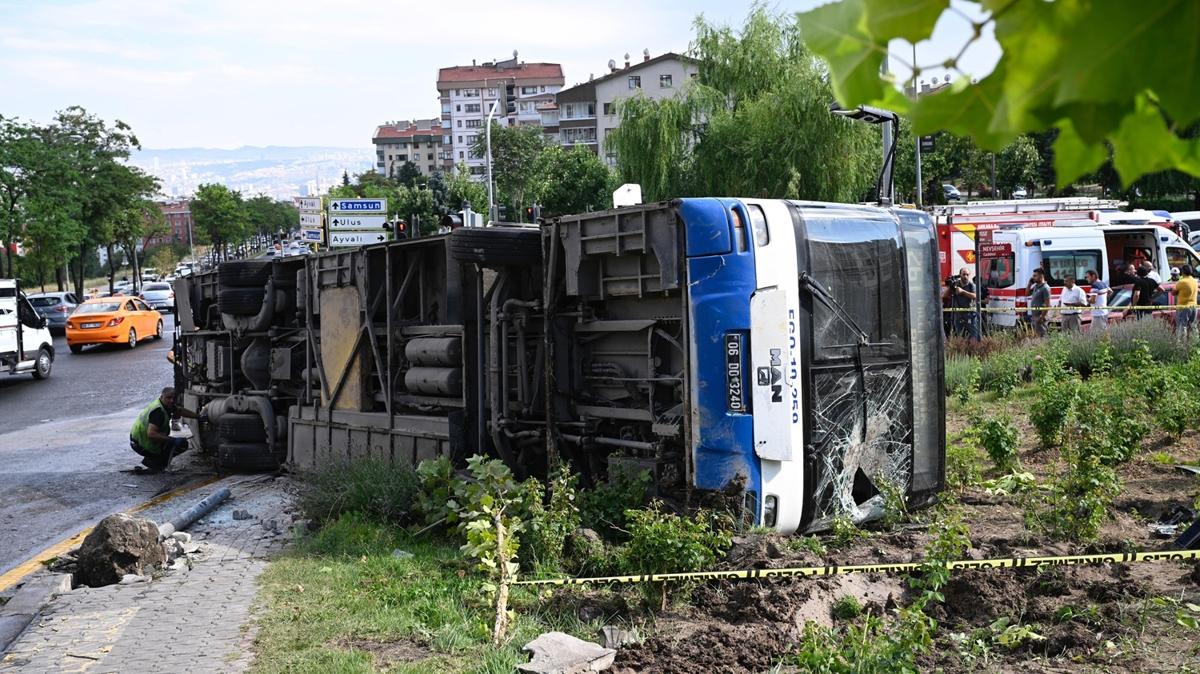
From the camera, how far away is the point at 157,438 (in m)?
14.4

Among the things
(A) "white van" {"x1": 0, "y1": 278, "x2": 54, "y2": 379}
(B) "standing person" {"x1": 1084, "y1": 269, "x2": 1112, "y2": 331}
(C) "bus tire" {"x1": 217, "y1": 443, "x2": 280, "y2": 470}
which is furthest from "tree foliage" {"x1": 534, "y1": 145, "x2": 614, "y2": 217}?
(C) "bus tire" {"x1": 217, "y1": 443, "x2": 280, "y2": 470}

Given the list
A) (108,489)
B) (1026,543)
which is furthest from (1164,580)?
(108,489)

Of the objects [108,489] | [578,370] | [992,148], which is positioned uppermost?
[992,148]

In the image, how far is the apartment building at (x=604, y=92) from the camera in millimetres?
105375

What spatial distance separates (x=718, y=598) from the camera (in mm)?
6492

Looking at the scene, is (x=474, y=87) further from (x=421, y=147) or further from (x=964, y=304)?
(x=964, y=304)

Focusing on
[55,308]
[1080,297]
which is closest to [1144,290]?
[1080,297]

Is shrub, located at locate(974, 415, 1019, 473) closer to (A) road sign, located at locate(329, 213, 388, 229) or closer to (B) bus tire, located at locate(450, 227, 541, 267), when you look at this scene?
(B) bus tire, located at locate(450, 227, 541, 267)

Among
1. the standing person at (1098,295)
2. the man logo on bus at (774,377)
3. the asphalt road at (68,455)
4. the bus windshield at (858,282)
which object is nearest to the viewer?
the man logo on bus at (774,377)

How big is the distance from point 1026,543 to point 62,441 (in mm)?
14853

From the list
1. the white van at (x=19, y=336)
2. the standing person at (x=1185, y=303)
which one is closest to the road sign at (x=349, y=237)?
the white van at (x=19, y=336)

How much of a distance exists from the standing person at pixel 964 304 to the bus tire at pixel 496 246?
42.1 feet

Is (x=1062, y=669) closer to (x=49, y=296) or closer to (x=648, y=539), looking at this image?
(x=648, y=539)

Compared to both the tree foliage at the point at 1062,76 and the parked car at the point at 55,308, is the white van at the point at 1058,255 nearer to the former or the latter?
the tree foliage at the point at 1062,76
